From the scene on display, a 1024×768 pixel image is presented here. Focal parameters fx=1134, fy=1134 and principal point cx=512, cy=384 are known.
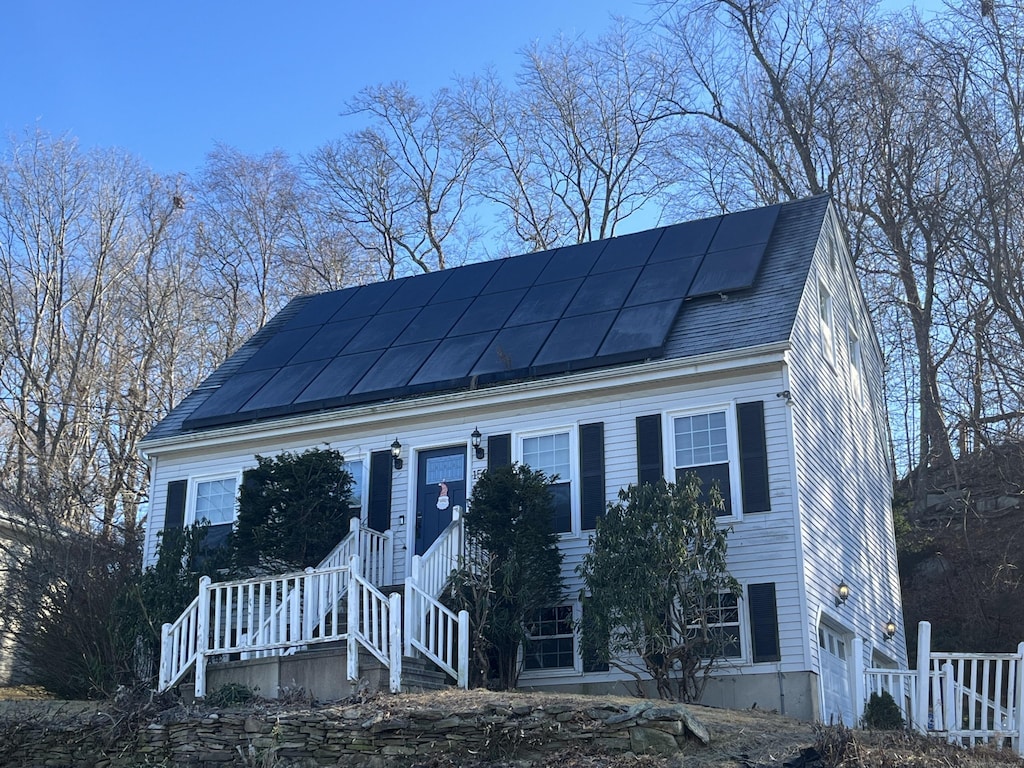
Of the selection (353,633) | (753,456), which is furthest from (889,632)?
(353,633)

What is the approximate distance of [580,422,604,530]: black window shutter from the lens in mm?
13727

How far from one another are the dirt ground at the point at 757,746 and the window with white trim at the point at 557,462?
3.68m

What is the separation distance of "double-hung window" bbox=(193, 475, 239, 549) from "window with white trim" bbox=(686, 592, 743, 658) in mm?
6818

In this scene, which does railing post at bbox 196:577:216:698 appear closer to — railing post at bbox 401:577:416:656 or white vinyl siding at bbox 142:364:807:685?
railing post at bbox 401:577:416:656

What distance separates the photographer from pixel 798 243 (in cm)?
1589

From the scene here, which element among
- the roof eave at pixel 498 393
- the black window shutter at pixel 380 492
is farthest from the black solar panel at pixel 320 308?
the black window shutter at pixel 380 492

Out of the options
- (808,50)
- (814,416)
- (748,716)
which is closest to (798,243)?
(814,416)

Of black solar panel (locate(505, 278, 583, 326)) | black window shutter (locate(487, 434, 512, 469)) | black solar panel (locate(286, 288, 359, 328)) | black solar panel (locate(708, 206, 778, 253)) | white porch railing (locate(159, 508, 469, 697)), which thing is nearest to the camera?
white porch railing (locate(159, 508, 469, 697))

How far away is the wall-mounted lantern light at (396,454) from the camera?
49.0 ft

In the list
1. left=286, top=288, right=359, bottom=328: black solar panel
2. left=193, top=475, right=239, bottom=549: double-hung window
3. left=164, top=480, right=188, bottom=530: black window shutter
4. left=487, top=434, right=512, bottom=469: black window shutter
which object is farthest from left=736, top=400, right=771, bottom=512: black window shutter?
left=286, top=288, right=359, bottom=328: black solar panel

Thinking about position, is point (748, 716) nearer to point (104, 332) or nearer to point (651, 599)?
point (651, 599)

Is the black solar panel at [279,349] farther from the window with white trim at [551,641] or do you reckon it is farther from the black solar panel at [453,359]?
the window with white trim at [551,641]

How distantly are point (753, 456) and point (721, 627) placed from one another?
6.68 feet

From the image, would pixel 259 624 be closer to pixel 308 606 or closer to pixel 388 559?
pixel 308 606
